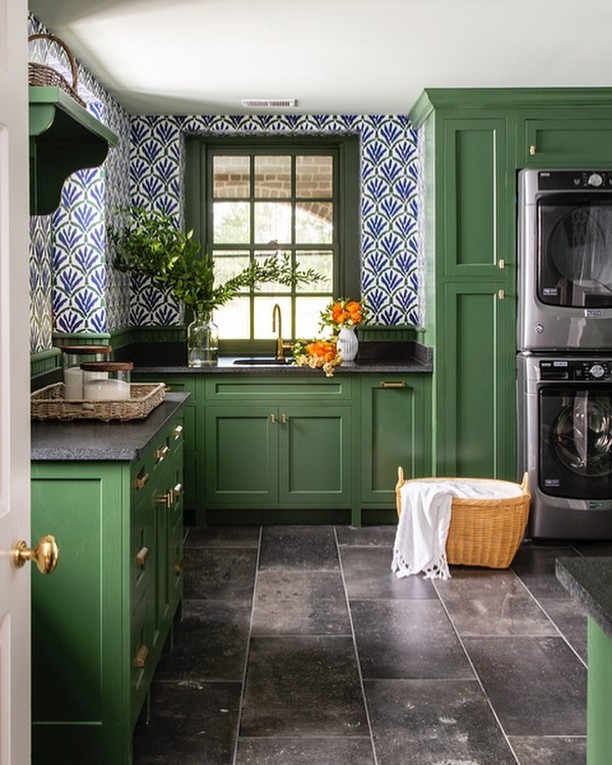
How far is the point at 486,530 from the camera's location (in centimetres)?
436

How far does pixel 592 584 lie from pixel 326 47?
10.9 ft

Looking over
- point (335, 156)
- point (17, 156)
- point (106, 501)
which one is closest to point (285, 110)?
point (335, 156)

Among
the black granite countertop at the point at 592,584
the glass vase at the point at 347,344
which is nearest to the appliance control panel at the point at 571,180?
the glass vase at the point at 347,344

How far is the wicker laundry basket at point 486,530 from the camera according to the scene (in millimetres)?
4355

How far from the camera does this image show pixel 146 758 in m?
2.66

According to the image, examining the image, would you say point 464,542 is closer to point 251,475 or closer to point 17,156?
point 251,475

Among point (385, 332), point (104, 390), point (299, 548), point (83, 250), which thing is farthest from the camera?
point (385, 332)

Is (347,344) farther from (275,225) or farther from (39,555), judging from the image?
(39,555)

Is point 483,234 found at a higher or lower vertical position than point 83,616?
higher

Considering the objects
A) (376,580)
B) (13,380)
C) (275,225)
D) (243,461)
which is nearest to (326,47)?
(275,225)

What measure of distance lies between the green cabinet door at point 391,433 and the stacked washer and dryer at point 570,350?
2.05 ft

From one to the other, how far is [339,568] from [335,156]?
261cm

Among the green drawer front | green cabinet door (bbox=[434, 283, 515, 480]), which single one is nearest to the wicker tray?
the green drawer front

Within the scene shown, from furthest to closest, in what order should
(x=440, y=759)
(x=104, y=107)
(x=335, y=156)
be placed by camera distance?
(x=335, y=156) → (x=104, y=107) → (x=440, y=759)
